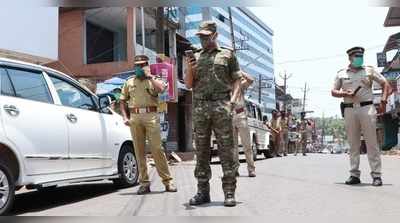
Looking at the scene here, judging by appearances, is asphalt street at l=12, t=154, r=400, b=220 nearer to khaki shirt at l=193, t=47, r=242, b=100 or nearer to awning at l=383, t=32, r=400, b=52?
khaki shirt at l=193, t=47, r=242, b=100

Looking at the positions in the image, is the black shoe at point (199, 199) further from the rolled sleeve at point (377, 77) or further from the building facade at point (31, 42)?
the building facade at point (31, 42)

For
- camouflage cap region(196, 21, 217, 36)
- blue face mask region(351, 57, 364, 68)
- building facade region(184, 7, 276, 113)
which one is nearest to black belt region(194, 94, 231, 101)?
camouflage cap region(196, 21, 217, 36)

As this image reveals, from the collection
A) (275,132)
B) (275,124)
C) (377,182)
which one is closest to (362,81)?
(377,182)

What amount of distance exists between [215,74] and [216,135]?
652 millimetres

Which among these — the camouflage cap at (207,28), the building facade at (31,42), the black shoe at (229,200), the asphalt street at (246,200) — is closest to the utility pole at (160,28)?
the building facade at (31,42)

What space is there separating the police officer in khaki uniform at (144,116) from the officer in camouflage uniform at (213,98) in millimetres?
1395

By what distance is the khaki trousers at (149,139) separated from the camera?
751cm

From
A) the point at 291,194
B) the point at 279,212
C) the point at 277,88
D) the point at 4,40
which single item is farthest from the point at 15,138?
the point at 277,88

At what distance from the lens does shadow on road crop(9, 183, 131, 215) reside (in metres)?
6.69

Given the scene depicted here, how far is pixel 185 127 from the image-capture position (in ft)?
87.7

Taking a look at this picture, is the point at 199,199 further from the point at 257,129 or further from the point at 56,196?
the point at 257,129

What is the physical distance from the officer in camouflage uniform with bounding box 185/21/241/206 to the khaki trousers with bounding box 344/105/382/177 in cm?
251

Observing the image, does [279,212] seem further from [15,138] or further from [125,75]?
[125,75]

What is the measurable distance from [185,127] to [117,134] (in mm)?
18574
